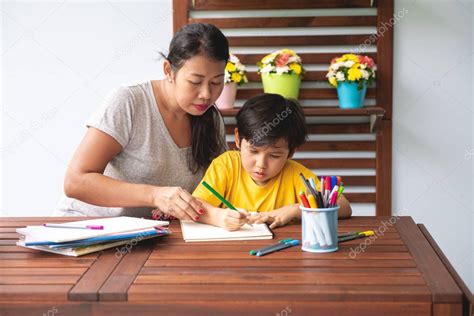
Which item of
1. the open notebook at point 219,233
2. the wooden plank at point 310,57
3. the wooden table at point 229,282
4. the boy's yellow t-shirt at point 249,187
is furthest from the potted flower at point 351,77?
the wooden table at point 229,282

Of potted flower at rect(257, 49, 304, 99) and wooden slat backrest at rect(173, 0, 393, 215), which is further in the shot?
wooden slat backrest at rect(173, 0, 393, 215)

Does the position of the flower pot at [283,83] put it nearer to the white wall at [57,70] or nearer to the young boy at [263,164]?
the white wall at [57,70]

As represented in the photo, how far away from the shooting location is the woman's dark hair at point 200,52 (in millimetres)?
2107

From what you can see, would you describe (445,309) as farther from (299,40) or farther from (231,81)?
(299,40)

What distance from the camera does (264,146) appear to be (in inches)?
82.1

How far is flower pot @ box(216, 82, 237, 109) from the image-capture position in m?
3.39

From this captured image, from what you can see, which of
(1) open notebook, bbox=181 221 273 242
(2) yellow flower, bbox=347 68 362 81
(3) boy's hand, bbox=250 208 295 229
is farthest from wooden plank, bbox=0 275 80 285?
(2) yellow flower, bbox=347 68 362 81

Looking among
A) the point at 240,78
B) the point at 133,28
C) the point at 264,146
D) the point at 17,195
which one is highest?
the point at 133,28

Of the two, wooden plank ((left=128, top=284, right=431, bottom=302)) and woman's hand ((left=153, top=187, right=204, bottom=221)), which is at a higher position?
woman's hand ((left=153, top=187, right=204, bottom=221))

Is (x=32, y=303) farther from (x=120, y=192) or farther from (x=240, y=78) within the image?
(x=240, y=78)

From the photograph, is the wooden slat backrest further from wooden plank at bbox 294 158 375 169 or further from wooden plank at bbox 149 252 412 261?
wooden plank at bbox 149 252 412 261

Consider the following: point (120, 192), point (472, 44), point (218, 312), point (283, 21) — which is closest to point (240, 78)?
point (283, 21)

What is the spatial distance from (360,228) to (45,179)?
7.46ft

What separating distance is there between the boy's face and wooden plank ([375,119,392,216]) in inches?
59.8
